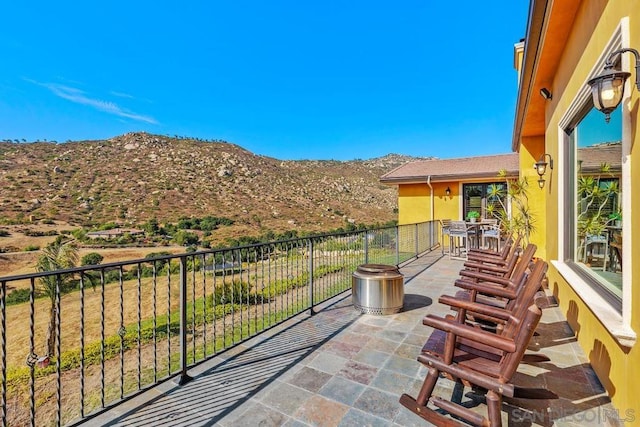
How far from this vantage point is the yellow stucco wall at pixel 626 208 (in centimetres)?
174

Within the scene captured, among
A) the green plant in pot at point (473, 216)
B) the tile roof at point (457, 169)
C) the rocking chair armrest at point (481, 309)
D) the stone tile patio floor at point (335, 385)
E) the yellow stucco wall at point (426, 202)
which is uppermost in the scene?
the tile roof at point (457, 169)

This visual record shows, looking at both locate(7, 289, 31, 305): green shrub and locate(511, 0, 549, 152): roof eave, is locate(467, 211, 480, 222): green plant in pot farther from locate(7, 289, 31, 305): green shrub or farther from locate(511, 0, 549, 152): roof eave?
locate(7, 289, 31, 305): green shrub

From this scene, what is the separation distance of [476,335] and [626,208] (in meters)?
1.31

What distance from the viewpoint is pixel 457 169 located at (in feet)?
38.3

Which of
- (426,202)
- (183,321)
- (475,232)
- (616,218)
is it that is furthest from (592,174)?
(426,202)

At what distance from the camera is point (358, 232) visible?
17.6ft

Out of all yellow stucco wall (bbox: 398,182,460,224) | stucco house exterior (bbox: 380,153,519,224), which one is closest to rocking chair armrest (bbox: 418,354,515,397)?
stucco house exterior (bbox: 380,153,519,224)

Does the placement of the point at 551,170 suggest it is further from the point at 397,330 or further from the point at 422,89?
the point at 422,89

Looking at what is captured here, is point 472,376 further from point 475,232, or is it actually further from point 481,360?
point 475,232

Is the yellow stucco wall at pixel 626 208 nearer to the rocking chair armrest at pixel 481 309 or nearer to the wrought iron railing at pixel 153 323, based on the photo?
the rocking chair armrest at pixel 481 309

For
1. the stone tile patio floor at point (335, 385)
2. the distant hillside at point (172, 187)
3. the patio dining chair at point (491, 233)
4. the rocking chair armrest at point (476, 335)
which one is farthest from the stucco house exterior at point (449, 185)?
the distant hillside at point (172, 187)

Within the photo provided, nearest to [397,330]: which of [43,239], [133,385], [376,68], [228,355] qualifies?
[228,355]

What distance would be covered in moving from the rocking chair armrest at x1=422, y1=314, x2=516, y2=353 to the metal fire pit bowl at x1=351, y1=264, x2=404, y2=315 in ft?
6.65

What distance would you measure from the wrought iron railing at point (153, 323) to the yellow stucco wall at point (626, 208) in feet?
9.44
